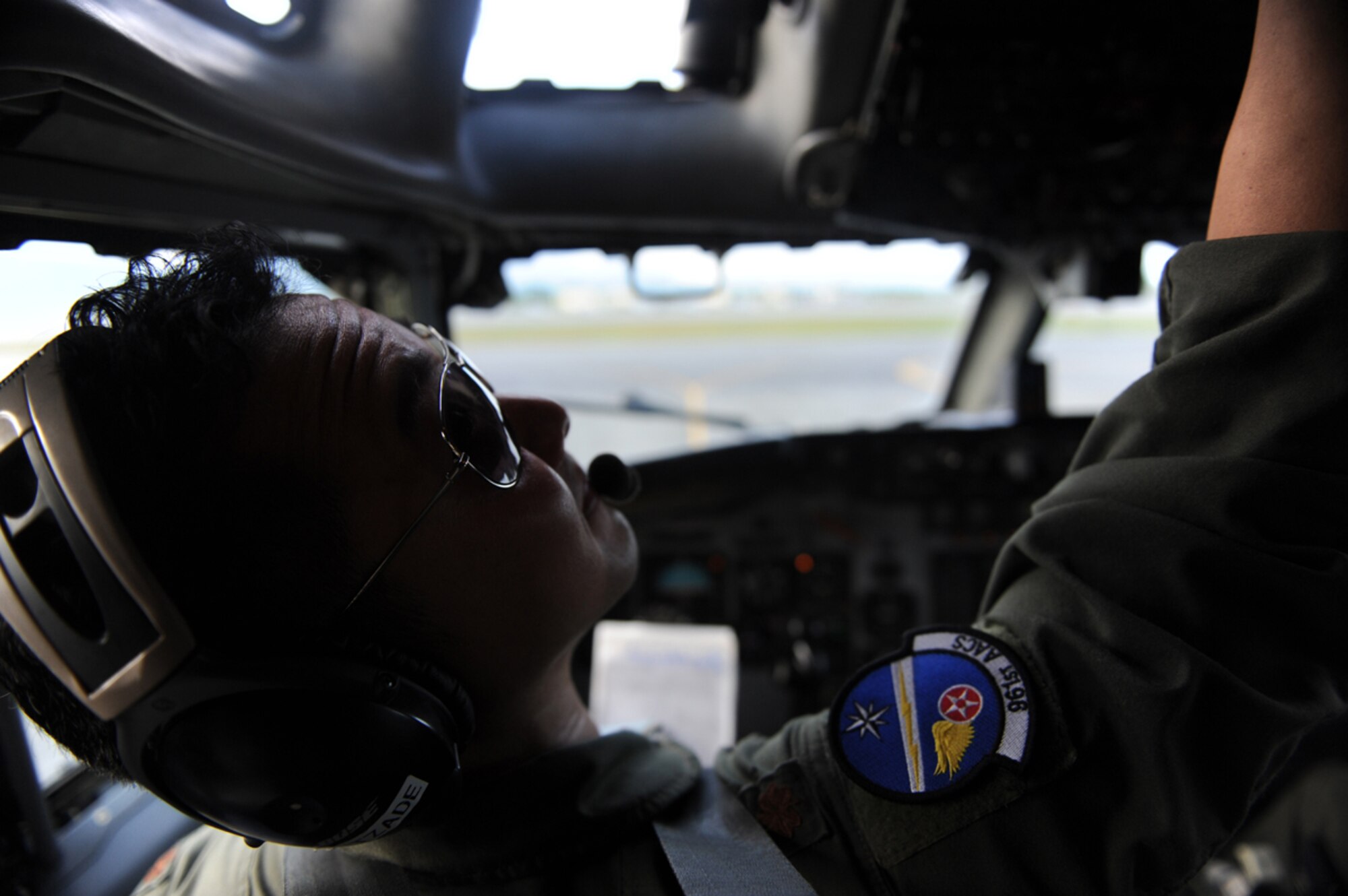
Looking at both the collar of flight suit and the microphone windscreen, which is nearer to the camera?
the collar of flight suit

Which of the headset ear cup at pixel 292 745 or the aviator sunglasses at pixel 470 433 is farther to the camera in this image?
the aviator sunglasses at pixel 470 433

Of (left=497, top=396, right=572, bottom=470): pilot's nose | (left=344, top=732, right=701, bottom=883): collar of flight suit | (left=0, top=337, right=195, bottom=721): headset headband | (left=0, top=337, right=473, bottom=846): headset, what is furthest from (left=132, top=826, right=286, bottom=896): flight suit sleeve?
(left=497, top=396, right=572, bottom=470): pilot's nose

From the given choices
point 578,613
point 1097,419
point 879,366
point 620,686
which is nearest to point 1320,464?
point 1097,419

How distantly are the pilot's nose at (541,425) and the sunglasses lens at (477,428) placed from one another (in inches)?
2.7

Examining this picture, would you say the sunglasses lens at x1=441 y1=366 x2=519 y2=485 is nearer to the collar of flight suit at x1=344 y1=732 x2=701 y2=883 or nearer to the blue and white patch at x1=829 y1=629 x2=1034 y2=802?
the collar of flight suit at x1=344 y1=732 x2=701 y2=883

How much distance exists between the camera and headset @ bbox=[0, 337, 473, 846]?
1.84 feet

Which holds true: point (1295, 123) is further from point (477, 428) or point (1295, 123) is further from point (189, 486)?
point (189, 486)

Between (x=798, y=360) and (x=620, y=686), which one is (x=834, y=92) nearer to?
(x=620, y=686)

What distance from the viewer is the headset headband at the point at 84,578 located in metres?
0.55

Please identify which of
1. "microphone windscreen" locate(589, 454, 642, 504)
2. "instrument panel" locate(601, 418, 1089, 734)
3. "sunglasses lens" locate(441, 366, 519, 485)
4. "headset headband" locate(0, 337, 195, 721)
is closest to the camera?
"headset headband" locate(0, 337, 195, 721)

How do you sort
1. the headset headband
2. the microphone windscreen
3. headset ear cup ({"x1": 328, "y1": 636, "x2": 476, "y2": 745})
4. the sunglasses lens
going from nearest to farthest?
the headset headband
headset ear cup ({"x1": 328, "y1": 636, "x2": 476, "y2": 745})
the sunglasses lens
the microphone windscreen

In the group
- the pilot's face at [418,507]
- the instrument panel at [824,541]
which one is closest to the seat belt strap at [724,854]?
the pilot's face at [418,507]

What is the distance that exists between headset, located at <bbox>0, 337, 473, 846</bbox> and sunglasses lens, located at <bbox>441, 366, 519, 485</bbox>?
196 millimetres

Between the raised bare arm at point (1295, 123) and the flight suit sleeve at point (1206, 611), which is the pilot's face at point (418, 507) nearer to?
the flight suit sleeve at point (1206, 611)
